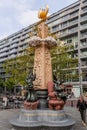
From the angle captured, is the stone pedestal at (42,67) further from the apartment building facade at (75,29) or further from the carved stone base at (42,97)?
the apartment building facade at (75,29)

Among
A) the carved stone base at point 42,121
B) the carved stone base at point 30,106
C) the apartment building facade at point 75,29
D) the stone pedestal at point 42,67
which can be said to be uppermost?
the apartment building facade at point 75,29

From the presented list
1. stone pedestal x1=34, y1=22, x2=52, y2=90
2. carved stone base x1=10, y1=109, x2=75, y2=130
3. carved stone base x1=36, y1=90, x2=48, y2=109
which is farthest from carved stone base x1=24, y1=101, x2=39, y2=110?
stone pedestal x1=34, y1=22, x2=52, y2=90

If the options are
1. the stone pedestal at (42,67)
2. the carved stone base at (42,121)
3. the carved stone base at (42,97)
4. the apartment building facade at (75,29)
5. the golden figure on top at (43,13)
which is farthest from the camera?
the apartment building facade at (75,29)

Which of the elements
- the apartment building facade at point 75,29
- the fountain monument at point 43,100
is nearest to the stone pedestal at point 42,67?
the fountain monument at point 43,100

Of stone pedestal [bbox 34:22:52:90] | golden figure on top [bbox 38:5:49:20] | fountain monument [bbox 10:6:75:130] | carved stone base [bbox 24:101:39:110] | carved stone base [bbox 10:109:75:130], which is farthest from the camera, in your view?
golden figure on top [bbox 38:5:49:20]

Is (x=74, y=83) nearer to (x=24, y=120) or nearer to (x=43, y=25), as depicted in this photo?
(x=43, y=25)

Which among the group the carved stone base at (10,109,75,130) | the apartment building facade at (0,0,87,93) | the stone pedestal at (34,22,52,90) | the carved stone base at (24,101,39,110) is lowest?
the carved stone base at (10,109,75,130)

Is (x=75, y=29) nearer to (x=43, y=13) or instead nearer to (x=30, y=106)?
(x=43, y=13)

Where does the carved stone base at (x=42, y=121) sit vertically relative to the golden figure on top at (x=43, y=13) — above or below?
below

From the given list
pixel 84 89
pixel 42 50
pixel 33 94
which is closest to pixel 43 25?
pixel 42 50

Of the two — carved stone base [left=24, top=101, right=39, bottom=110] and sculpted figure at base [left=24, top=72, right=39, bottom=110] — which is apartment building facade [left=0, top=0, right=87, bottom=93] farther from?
carved stone base [left=24, top=101, right=39, bottom=110]

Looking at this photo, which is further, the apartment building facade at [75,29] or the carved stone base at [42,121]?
the apartment building facade at [75,29]

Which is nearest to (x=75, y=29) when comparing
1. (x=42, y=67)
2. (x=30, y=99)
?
(x=42, y=67)

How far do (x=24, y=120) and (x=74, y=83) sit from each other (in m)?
52.1
